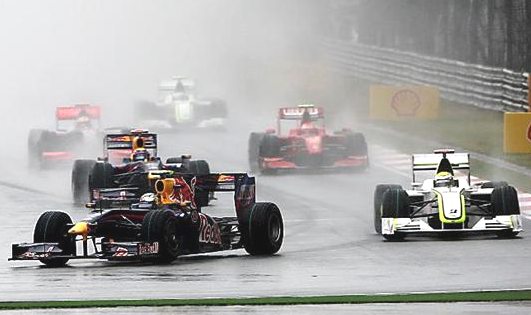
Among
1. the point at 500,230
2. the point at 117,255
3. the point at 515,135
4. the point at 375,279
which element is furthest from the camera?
the point at 515,135

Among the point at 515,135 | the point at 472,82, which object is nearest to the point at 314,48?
the point at 472,82

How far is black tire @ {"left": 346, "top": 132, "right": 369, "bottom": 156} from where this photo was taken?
37.9 metres

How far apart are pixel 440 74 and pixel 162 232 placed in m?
38.5

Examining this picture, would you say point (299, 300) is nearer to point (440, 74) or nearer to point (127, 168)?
point (127, 168)

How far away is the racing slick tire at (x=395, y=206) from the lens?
A: 78.3ft

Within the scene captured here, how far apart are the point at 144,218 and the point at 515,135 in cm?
2120

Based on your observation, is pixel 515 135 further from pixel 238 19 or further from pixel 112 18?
pixel 112 18

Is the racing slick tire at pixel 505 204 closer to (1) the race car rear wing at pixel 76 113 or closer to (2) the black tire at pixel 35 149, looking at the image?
(2) the black tire at pixel 35 149

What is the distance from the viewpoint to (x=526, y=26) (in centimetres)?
5281

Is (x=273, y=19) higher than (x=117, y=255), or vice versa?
(x=273, y=19)

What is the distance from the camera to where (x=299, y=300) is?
54.5ft

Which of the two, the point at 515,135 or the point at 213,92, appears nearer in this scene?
the point at 515,135

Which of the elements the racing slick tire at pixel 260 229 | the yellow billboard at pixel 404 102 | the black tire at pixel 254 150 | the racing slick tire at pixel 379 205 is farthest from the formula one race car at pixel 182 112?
the racing slick tire at pixel 260 229

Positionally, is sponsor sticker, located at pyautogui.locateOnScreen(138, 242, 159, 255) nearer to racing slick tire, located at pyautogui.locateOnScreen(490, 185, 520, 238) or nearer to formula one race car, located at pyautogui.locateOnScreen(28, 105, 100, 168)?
racing slick tire, located at pyautogui.locateOnScreen(490, 185, 520, 238)
